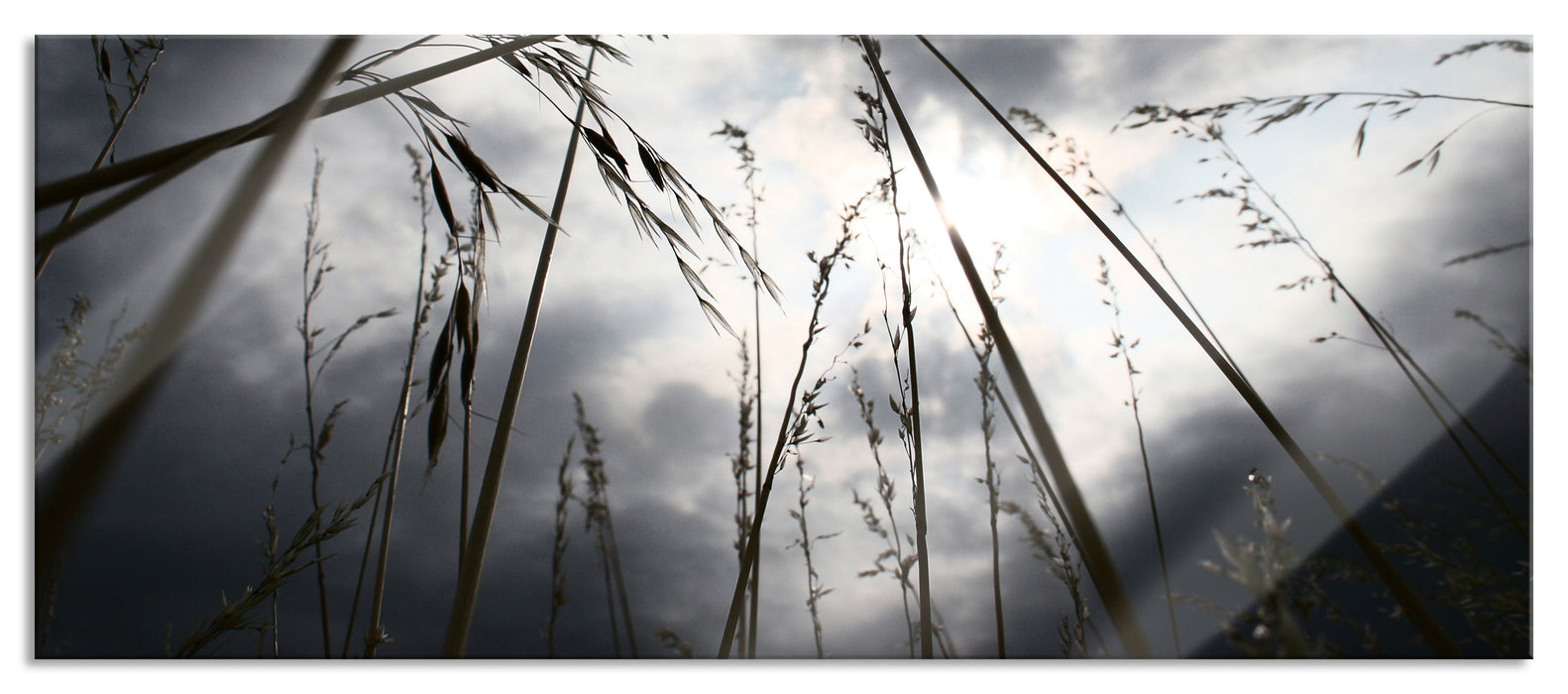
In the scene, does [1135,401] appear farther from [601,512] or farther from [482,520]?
[482,520]

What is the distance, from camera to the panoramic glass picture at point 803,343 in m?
1.19

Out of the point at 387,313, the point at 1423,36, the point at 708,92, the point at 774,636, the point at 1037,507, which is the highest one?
the point at 708,92

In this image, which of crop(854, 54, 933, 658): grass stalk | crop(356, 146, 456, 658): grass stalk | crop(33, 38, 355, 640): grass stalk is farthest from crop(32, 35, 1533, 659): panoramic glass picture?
crop(33, 38, 355, 640): grass stalk

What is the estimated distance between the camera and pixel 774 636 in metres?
1.25

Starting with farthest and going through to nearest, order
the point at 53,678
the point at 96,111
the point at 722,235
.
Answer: the point at 96,111 < the point at 53,678 < the point at 722,235

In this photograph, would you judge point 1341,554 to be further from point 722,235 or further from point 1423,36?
point 1423,36

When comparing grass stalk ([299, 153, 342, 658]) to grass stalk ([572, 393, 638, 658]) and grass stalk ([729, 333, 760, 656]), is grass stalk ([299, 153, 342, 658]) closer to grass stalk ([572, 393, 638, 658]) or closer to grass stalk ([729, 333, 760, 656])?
grass stalk ([572, 393, 638, 658])

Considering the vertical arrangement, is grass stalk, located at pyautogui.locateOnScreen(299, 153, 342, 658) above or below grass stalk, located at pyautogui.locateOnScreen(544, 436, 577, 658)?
above

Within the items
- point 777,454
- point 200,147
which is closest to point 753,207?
point 777,454

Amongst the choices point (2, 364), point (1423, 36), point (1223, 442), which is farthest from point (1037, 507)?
point (2, 364)

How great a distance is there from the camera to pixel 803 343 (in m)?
1.08

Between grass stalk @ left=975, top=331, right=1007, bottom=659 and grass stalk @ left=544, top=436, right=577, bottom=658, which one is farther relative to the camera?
grass stalk @ left=544, top=436, right=577, bottom=658

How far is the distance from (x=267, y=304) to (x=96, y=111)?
1.53ft

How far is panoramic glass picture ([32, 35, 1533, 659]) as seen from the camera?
46.8 inches
